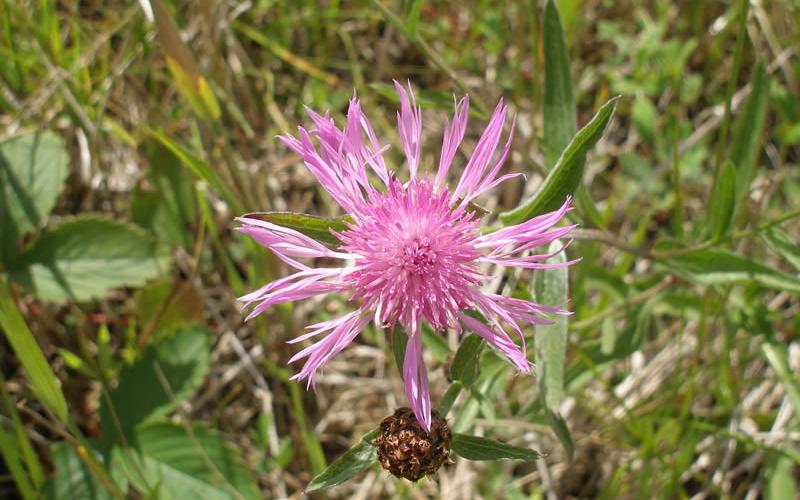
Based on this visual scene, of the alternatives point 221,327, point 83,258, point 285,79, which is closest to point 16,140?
point 83,258

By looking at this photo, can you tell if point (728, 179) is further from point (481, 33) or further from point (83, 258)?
point (83, 258)

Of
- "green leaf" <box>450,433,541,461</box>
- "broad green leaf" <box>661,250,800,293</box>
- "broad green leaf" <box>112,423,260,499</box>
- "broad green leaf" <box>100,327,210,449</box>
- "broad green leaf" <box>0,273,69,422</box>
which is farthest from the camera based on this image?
"broad green leaf" <box>100,327,210,449</box>

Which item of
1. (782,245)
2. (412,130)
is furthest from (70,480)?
(782,245)

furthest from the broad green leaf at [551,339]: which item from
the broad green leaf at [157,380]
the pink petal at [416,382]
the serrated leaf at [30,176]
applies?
the serrated leaf at [30,176]

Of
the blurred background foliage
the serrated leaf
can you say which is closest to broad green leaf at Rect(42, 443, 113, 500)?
the blurred background foliage

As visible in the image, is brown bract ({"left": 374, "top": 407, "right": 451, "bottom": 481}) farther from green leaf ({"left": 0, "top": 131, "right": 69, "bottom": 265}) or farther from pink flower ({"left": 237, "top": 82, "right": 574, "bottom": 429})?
green leaf ({"left": 0, "top": 131, "right": 69, "bottom": 265})

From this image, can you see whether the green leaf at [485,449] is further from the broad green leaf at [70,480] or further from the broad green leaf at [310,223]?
the broad green leaf at [70,480]
